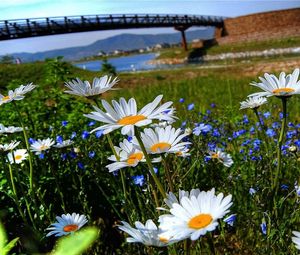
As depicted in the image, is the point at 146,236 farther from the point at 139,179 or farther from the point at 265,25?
the point at 265,25

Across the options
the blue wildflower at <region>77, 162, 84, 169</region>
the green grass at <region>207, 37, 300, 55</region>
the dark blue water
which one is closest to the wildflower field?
the blue wildflower at <region>77, 162, 84, 169</region>

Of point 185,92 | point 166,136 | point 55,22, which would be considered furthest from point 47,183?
point 55,22

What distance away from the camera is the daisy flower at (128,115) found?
0.93 meters

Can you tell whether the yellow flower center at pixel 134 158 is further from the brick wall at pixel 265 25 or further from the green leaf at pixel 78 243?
the brick wall at pixel 265 25

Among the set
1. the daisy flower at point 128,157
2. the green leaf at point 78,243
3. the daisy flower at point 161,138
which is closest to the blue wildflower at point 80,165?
the daisy flower at point 128,157

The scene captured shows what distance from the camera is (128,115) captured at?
104 centimetres

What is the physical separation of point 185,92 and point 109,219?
6645 mm

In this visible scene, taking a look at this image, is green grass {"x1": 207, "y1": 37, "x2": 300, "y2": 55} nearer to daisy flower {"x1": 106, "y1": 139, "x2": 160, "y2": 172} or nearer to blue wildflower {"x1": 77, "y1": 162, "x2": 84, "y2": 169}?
blue wildflower {"x1": 77, "y1": 162, "x2": 84, "y2": 169}

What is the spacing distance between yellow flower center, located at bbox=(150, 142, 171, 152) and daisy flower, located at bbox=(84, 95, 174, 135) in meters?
0.13

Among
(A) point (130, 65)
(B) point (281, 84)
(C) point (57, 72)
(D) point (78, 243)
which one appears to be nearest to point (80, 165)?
(B) point (281, 84)

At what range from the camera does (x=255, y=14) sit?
3609cm

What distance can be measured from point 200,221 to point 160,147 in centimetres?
39

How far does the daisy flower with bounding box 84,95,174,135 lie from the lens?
3.05 ft

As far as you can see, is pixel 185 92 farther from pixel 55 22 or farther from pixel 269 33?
pixel 269 33
